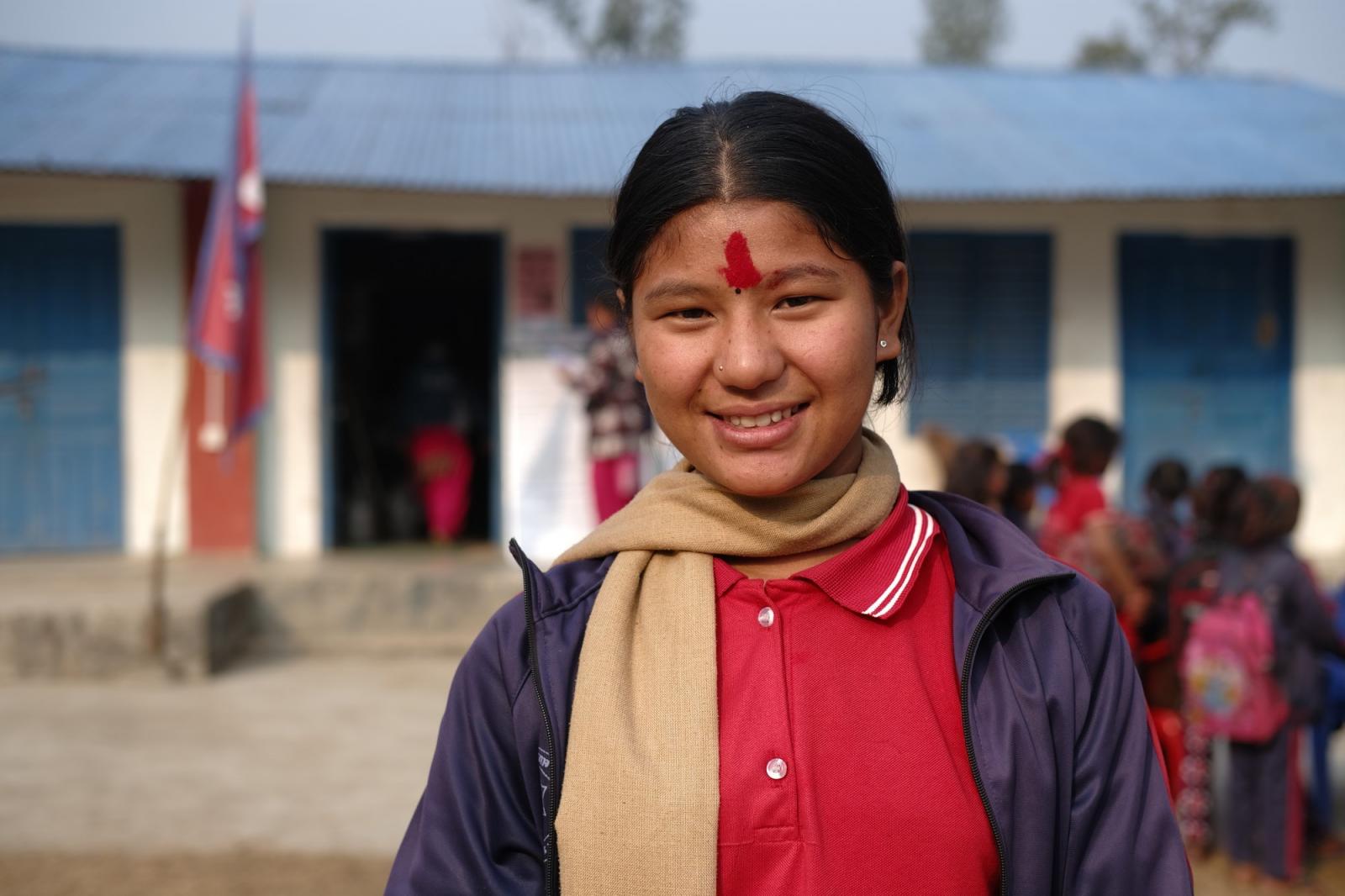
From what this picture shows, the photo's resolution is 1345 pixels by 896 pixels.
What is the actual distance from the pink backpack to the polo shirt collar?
9.02 feet

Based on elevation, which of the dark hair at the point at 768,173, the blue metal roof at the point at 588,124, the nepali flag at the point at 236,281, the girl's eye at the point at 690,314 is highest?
the blue metal roof at the point at 588,124

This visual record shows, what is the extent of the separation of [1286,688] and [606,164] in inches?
203

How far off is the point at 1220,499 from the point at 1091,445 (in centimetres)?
55

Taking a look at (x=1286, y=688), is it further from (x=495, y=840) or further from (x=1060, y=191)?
(x=1060, y=191)

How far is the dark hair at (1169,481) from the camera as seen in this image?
14.8 ft

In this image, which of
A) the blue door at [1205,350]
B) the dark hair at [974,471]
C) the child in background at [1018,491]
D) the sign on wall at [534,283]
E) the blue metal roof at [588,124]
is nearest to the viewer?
the dark hair at [974,471]

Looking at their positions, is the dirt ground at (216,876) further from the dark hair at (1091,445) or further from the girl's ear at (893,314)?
the girl's ear at (893,314)

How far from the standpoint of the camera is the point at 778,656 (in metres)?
1.22

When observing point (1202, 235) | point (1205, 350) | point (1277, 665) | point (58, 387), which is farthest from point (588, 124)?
point (1277, 665)

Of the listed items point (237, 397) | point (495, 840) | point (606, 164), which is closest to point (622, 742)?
point (495, 840)

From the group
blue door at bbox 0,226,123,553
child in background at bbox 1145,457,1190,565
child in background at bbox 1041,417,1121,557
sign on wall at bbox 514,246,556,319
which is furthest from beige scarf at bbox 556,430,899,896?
blue door at bbox 0,226,123,553

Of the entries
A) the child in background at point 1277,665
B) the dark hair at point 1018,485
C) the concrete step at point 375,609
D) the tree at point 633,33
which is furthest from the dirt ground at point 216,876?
the tree at point 633,33

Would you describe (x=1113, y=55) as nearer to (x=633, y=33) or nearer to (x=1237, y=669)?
(x=633, y=33)

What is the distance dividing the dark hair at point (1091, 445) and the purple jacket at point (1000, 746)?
3228mm
